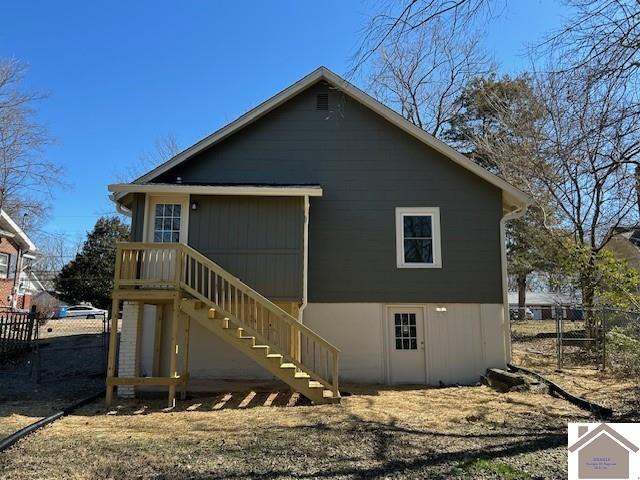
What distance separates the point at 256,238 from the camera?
1027 cm

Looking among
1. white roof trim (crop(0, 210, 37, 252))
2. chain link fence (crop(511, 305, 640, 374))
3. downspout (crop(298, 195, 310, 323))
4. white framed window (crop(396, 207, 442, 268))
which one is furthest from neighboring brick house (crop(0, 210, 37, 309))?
chain link fence (crop(511, 305, 640, 374))

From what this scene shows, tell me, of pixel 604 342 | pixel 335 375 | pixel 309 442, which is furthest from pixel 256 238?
pixel 604 342

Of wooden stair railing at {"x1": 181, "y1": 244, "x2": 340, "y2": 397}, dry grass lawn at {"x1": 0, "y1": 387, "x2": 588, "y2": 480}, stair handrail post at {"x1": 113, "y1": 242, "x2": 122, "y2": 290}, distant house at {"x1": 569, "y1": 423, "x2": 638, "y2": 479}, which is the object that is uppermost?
stair handrail post at {"x1": 113, "y1": 242, "x2": 122, "y2": 290}

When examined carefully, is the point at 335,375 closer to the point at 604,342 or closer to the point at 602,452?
the point at 602,452

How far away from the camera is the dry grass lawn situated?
4.95m

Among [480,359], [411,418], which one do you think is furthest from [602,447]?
[480,359]

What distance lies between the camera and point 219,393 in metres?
10.2

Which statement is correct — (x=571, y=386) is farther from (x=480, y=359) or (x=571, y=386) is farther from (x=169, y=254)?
(x=169, y=254)

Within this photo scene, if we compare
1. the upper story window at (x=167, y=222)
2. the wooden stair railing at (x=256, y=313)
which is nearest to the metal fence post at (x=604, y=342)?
the wooden stair railing at (x=256, y=313)

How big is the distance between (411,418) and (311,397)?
1990 mm

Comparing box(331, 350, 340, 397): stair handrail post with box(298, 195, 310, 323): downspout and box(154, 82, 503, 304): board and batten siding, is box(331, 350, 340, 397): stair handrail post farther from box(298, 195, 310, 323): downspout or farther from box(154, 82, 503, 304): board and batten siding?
box(154, 82, 503, 304): board and batten siding

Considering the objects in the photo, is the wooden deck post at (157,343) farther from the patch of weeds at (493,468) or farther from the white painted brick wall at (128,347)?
the patch of weeds at (493,468)

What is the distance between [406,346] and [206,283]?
4890 millimetres

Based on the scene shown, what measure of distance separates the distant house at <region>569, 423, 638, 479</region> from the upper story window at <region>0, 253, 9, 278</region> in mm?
27026
